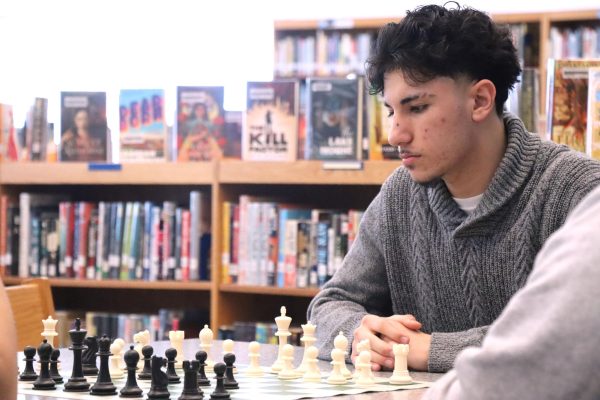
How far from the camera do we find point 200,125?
3959mm

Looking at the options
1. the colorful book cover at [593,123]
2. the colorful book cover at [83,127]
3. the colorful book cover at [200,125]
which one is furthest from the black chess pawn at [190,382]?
the colorful book cover at [83,127]

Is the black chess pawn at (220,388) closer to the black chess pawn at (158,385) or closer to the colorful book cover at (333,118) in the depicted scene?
the black chess pawn at (158,385)

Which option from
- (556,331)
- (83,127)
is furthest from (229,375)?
(83,127)

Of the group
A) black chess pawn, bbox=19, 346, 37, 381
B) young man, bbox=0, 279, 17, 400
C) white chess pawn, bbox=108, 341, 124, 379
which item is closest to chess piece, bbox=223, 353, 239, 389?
white chess pawn, bbox=108, 341, 124, 379

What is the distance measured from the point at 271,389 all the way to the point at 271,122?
88.7 inches

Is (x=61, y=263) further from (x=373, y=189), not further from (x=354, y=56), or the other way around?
(x=354, y=56)

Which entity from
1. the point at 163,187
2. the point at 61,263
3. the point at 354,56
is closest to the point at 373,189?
the point at 163,187

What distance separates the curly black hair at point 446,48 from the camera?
2066 mm

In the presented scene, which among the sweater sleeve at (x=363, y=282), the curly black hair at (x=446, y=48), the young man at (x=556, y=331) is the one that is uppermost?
the curly black hair at (x=446, y=48)

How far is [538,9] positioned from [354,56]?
4.64ft

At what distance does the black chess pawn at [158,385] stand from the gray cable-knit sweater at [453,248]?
560mm

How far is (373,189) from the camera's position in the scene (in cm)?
392

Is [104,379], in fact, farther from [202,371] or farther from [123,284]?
[123,284]

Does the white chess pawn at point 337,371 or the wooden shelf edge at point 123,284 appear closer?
the white chess pawn at point 337,371
